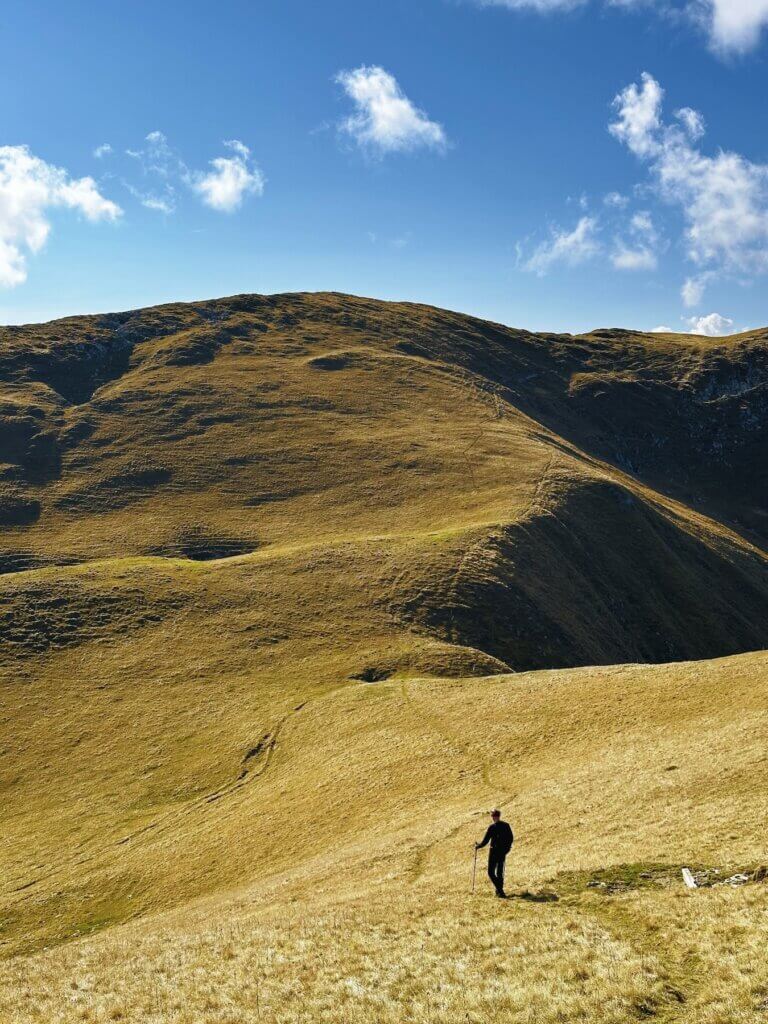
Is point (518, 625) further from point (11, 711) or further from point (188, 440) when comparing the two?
point (188, 440)

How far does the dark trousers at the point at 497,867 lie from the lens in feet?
68.4

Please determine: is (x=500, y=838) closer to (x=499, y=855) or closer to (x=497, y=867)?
Answer: (x=499, y=855)

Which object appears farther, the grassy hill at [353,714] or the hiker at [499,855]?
the hiker at [499,855]

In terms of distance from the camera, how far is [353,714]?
5603cm

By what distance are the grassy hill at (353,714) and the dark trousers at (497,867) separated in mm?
722

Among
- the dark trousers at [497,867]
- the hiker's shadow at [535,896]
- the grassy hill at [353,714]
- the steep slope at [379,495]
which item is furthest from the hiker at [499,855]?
the steep slope at [379,495]

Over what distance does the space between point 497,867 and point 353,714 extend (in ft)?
117

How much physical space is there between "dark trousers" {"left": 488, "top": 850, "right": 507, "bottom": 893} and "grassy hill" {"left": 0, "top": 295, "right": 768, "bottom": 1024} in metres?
0.72

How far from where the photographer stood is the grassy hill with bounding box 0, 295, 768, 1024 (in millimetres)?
17391

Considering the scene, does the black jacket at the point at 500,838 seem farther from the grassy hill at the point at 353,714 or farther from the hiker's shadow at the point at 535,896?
the grassy hill at the point at 353,714

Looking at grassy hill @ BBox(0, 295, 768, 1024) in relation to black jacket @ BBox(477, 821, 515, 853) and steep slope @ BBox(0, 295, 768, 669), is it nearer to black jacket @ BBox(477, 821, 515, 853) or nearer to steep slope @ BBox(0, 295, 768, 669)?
steep slope @ BBox(0, 295, 768, 669)

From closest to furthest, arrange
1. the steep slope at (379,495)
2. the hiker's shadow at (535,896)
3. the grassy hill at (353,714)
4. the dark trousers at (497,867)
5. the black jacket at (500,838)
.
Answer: the grassy hill at (353,714)
the hiker's shadow at (535,896)
the dark trousers at (497,867)
the black jacket at (500,838)
the steep slope at (379,495)

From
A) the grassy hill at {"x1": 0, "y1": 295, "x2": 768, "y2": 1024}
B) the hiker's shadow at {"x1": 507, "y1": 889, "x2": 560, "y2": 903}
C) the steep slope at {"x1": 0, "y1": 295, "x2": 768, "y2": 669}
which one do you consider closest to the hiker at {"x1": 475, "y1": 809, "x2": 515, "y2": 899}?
the hiker's shadow at {"x1": 507, "y1": 889, "x2": 560, "y2": 903}

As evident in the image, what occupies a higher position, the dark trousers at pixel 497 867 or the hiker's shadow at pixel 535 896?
the dark trousers at pixel 497 867
